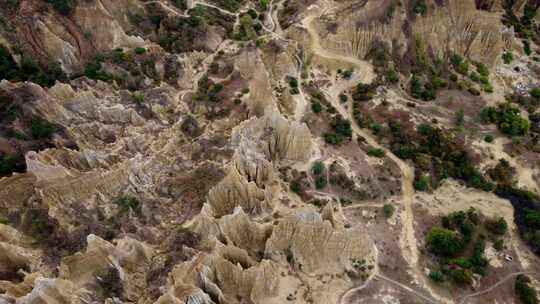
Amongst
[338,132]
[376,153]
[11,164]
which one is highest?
[338,132]

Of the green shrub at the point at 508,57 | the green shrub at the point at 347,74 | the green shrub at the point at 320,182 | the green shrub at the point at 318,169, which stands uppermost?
the green shrub at the point at 508,57

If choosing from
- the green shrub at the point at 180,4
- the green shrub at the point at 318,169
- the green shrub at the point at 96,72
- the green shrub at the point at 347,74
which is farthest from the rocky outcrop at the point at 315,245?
the green shrub at the point at 180,4

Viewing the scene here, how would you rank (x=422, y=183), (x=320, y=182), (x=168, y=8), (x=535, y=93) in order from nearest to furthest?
(x=320, y=182) → (x=422, y=183) → (x=535, y=93) → (x=168, y=8)

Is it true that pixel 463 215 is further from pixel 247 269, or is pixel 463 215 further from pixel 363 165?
pixel 247 269

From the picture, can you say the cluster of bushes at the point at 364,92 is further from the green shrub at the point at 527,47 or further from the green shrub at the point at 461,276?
the green shrub at the point at 527,47

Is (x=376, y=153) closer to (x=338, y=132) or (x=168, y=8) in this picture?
(x=338, y=132)

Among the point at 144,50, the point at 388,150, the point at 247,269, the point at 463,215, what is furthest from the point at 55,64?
the point at 463,215

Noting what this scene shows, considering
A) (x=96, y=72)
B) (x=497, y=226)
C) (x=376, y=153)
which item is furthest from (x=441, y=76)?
(x=96, y=72)

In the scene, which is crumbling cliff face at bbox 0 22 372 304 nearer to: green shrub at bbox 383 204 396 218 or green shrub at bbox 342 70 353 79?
green shrub at bbox 383 204 396 218
